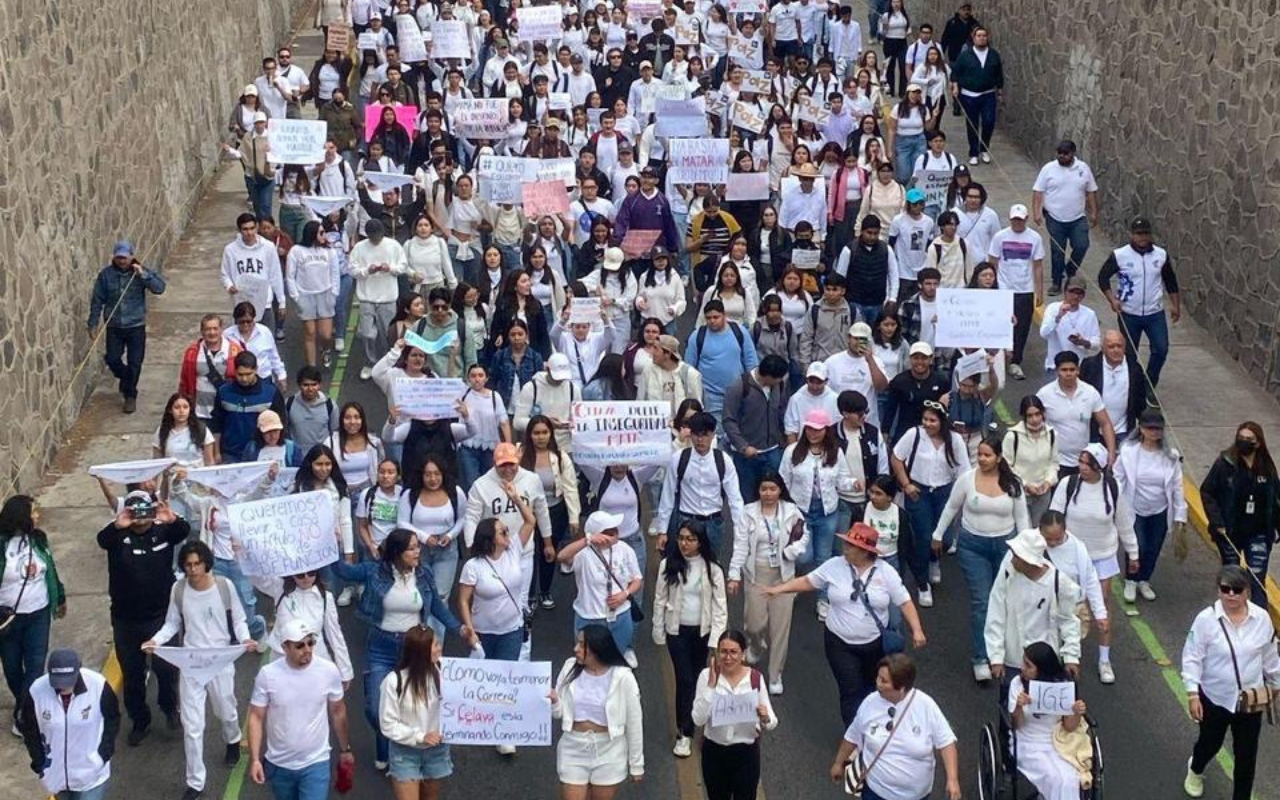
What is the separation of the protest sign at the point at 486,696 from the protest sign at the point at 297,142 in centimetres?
1030

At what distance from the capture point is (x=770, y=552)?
11898 millimetres

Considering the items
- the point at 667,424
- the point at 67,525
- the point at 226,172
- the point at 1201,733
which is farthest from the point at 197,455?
the point at 226,172

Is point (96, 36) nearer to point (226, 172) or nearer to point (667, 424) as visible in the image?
point (226, 172)

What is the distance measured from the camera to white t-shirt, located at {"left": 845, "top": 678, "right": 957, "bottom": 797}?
32.0ft

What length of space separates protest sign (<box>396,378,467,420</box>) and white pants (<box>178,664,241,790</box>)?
289 centimetres

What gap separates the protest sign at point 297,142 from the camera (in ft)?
63.9

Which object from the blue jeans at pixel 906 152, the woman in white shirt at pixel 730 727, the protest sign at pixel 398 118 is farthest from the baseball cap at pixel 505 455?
the blue jeans at pixel 906 152

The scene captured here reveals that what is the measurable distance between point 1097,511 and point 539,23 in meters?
14.6

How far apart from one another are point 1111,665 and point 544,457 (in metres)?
3.98

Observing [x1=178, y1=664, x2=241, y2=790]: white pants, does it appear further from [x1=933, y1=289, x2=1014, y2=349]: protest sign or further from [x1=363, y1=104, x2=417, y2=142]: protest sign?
[x1=363, y1=104, x2=417, y2=142]: protest sign

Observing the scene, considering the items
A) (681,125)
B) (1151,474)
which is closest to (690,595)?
(1151,474)

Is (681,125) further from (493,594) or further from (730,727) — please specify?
(730,727)

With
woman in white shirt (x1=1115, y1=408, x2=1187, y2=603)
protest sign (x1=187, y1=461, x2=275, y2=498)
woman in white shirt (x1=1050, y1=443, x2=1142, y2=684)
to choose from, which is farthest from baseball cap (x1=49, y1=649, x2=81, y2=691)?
woman in white shirt (x1=1115, y1=408, x2=1187, y2=603)

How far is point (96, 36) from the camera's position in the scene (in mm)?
18672
